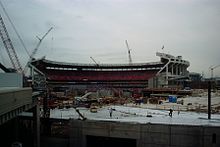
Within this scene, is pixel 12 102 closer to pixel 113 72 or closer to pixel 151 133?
pixel 151 133

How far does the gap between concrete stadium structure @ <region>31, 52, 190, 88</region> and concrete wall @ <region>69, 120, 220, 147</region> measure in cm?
8039

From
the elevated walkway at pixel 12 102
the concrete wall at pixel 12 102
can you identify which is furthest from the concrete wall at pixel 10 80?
the concrete wall at pixel 12 102

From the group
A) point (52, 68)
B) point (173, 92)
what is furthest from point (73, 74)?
point (173, 92)

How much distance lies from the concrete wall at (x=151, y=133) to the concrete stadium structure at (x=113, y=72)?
264 feet

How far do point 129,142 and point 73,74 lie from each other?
3806 inches

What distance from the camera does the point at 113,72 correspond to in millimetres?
126500

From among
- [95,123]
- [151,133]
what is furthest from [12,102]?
→ [151,133]

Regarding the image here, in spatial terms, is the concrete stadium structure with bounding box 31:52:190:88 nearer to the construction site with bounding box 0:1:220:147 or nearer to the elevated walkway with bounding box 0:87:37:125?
the construction site with bounding box 0:1:220:147

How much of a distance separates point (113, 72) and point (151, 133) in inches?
3954

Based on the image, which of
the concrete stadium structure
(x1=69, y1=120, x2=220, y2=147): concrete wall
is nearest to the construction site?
(x1=69, y1=120, x2=220, y2=147): concrete wall

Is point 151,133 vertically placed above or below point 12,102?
below

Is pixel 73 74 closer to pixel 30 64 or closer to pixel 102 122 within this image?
pixel 30 64

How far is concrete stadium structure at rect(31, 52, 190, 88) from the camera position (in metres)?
111

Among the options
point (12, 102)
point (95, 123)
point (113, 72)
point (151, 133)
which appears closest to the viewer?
point (12, 102)
